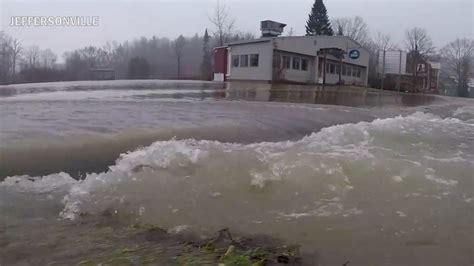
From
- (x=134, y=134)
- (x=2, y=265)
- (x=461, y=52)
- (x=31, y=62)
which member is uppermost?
(x=461, y=52)

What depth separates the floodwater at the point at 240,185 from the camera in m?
3.74

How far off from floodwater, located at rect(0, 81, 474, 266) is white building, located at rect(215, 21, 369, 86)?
21.3 metres

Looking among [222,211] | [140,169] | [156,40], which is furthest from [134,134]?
[156,40]

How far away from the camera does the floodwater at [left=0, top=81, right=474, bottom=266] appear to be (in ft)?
12.3

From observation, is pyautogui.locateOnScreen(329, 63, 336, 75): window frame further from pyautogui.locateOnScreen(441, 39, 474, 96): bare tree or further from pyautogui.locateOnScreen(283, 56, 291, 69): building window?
pyautogui.locateOnScreen(441, 39, 474, 96): bare tree

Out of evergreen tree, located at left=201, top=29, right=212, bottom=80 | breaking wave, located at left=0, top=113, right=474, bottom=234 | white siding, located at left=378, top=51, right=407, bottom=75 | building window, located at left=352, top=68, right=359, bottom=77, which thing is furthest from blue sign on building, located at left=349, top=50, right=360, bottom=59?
breaking wave, located at left=0, top=113, right=474, bottom=234

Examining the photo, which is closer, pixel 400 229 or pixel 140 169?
pixel 400 229

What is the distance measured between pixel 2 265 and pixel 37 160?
2737 mm

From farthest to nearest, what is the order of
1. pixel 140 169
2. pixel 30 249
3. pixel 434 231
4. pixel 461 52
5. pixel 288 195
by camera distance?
1. pixel 461 52
2. pixel 140 169
3. pixel 288 195
4. pixel 434 231
5. pixel 30 249

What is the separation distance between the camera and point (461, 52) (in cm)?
9150

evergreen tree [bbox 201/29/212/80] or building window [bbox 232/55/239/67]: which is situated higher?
evergreen tree [bbox 201/29/212/80]

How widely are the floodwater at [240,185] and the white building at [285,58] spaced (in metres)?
21.3

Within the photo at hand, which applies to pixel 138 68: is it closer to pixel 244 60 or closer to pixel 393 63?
pixel 393 63

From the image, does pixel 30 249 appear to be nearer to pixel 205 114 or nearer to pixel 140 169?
pixel 140 169
